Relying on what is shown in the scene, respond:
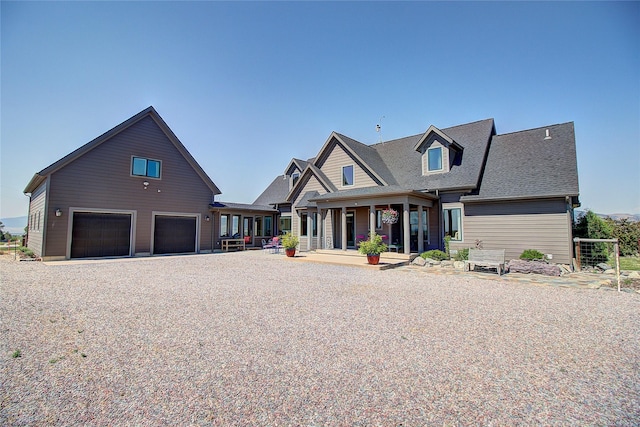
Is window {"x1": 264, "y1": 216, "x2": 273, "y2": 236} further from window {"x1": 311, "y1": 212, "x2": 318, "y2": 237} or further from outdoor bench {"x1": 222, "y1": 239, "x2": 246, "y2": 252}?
window {"x1": 311, "y1": 212, "x2": 318, "y2": 237}

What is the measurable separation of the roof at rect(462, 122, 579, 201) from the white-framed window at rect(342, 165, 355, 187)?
6.54 m

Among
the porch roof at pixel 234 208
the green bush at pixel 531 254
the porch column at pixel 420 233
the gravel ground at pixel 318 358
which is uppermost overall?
the porch roof at pixel 234 208

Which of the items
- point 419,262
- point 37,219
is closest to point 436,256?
point 419,262

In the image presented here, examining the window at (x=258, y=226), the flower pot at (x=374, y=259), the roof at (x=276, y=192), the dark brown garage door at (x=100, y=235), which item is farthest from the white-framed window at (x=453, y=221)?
the dark brown garage door at (x=100, y=235)

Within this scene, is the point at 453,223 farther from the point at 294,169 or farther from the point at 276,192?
the point at 276,192

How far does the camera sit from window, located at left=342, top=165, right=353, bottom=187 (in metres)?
17.9

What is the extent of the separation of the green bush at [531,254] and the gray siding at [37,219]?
21.5 meters

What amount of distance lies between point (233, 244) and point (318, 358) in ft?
59.2

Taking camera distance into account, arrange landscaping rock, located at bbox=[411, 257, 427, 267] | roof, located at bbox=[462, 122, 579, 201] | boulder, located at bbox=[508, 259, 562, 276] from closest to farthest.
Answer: boulder, located at bbox=[508, 259, 562, 276] → roof, located at bbox=[462, 122, 579, 201] → landscaping rock, located at bbox=[411, 257, 427, 267]

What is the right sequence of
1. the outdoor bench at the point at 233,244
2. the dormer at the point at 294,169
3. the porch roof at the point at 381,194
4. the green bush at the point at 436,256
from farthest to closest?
the dormer at the point at 294,169 → the outdoor bench at the point at 233,244 → the porch roof at the point at 381,194 → the green bush at the point at 436,256

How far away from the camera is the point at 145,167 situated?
1691 cm

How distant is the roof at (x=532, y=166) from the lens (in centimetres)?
1210

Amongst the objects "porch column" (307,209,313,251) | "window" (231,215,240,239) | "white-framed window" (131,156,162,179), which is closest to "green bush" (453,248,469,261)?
"porch column" (307,209,313,251)

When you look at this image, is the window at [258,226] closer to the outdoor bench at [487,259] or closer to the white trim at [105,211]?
the white trim at [105,211]
